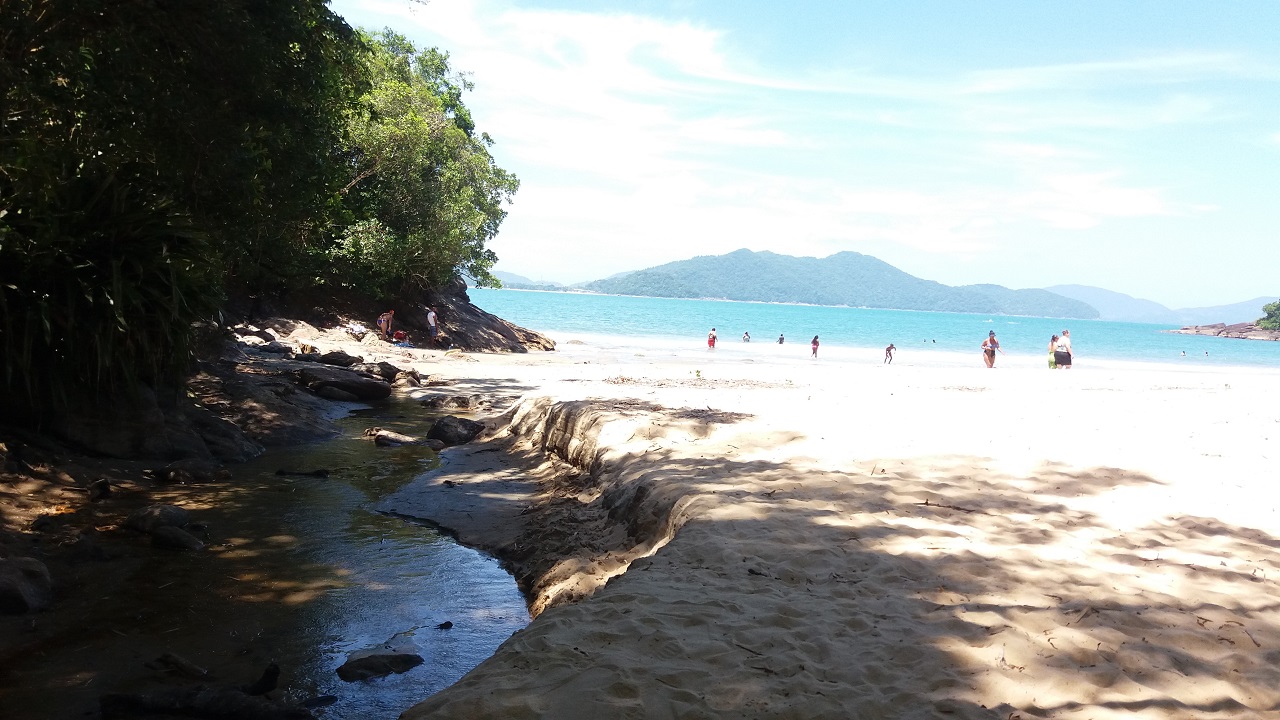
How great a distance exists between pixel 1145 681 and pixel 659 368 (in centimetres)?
2343

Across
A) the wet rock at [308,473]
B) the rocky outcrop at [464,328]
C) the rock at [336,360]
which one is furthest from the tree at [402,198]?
the wet rock at [308,473]

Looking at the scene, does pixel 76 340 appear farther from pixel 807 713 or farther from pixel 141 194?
pixel 807 713

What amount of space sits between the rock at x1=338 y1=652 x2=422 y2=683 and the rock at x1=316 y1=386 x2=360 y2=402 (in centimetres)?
1146

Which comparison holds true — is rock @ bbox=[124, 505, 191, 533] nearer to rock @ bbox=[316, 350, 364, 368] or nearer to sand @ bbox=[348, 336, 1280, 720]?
sand @ bbox=[348, 336, 1280, 720]

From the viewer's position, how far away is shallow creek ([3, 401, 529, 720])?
177 inches

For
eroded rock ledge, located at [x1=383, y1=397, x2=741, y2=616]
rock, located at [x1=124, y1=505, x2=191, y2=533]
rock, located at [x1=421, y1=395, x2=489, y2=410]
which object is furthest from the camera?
rock, located at [x1=421, y1=395, x2=489, y2=410]

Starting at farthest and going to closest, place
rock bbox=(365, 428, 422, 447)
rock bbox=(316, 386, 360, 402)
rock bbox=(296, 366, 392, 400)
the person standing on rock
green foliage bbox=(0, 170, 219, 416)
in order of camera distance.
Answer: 1. the person standing on rock
2. rock bbox=(296, 366, 392, 400)
3. rock bbox=(316, 386, 360, 402)
4. rock bbox=(365, 428, 422, 447)
5. green foliage bbox=(0, 170, 219, 416)

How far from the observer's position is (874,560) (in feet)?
18.1

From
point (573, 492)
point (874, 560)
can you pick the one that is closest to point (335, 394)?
point (573, 492)

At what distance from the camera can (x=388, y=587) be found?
6.26m

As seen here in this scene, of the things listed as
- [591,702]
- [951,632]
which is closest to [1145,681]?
[951,632]

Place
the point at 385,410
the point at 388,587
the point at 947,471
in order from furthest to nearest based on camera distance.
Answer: the point at 385,410, the point at 947,471, the point at 388,587

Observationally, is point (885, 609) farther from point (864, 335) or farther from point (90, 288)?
point (864, 335)

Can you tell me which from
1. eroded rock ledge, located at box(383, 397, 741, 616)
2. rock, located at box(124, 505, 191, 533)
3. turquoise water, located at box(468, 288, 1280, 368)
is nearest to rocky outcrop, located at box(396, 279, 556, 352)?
turquoise water, located at box(468, 288, 1280, 368)
